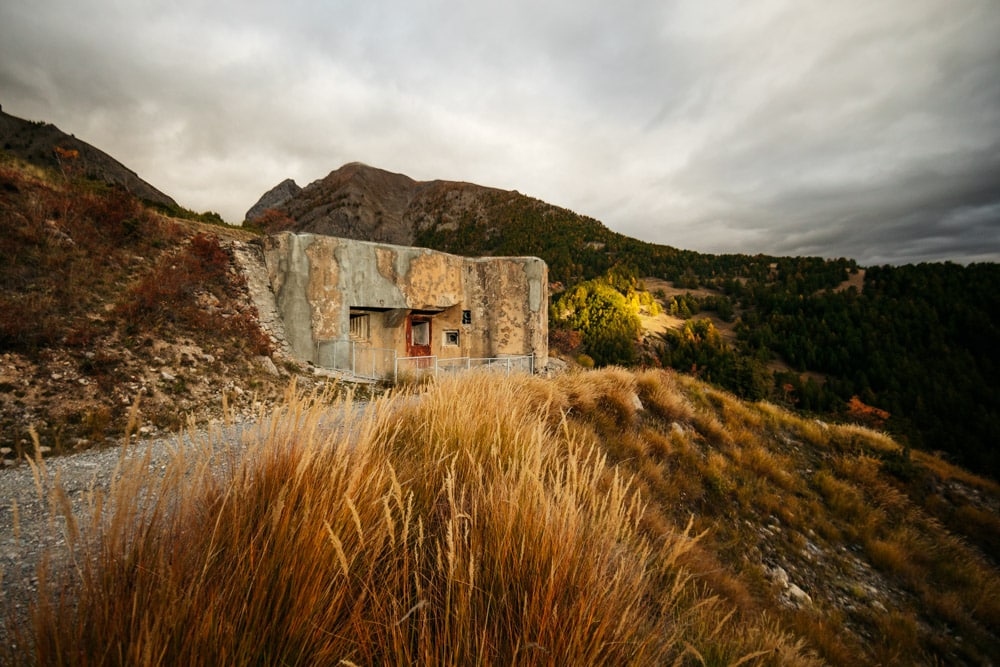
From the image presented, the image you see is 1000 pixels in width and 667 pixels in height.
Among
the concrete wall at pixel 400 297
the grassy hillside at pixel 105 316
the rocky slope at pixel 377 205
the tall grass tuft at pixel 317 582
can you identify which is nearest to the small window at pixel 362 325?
the concrete wall at pixel 400 297

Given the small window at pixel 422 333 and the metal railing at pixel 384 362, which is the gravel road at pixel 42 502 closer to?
the metal railing at pixel 384 362

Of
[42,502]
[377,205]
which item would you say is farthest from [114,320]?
[377,205]

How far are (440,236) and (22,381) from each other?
140 feet

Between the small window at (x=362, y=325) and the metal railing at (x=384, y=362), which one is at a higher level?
the small window at (x=362, y=325)

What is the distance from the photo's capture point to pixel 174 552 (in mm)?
1124

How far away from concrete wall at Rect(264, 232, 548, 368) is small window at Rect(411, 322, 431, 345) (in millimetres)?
152

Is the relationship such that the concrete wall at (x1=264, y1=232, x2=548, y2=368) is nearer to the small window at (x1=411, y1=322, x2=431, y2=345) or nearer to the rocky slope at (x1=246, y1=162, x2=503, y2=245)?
the small window at (x1=411, y1=322, x2=431, y2=345)

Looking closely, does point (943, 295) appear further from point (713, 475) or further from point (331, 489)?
point (331, 489)

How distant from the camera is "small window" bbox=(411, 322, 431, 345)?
1227 cm

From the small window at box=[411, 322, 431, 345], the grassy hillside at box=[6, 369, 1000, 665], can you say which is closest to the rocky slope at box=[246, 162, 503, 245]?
the small window at box=[411, 322, 431, 345]

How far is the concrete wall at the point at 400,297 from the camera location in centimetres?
874

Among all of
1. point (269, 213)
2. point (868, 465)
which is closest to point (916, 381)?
point (868, 465)

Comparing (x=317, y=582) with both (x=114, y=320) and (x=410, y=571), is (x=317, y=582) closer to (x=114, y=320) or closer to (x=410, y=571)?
(x=410, y=571)

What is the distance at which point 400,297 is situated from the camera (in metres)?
10.2
